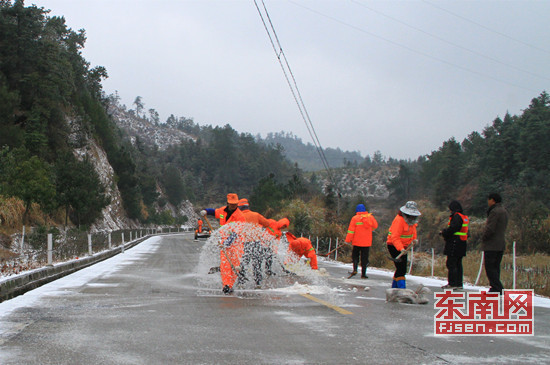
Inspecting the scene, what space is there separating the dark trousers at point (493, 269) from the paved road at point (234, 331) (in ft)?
3.81

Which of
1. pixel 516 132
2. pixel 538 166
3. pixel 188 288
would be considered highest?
pixel 516 132

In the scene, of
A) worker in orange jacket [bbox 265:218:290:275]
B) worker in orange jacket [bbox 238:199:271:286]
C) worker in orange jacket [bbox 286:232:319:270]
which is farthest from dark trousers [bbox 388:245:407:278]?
worker in orange jacket [bbox 286:232:319:270]

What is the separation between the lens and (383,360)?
5.53 metres

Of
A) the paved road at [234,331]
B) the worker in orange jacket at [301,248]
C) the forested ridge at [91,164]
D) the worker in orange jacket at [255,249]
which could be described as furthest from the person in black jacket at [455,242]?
the forested ridge at [91,164]

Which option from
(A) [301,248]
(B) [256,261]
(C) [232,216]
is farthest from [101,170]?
(C) [232,216]

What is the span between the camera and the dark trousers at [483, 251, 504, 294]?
10508mm

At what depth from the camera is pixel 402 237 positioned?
11.3 meters

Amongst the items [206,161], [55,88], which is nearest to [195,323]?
[55,88]

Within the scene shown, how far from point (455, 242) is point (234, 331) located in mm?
7023

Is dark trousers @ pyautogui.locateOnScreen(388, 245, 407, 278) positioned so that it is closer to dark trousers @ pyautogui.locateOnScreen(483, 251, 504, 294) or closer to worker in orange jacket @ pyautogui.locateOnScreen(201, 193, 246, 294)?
dark trousers @ pyautogui.locateOnScreen(483, 251, 504, 294)

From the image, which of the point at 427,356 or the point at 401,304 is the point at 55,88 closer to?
the point at 401,304

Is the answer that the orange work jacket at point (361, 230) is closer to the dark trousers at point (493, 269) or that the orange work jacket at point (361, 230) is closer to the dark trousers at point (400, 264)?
the dark trousers at point (400, 264)

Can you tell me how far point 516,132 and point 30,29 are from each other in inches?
2389

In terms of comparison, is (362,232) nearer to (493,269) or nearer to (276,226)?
(276,226)
